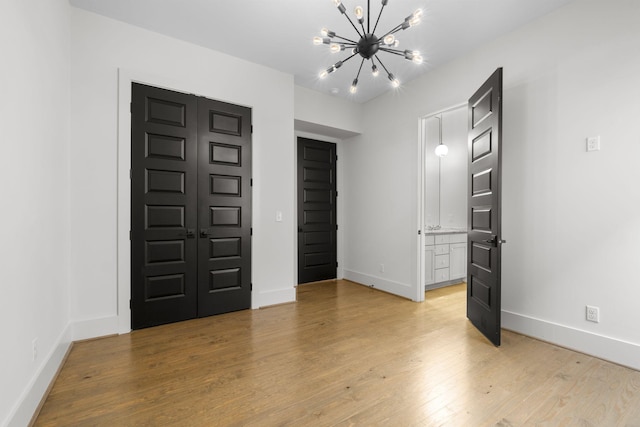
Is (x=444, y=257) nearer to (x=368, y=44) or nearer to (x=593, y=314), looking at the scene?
(x=593, y=314)

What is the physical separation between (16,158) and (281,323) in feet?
8.44

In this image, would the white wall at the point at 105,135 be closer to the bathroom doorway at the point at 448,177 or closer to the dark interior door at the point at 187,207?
the dark interior door at the point at 187,207

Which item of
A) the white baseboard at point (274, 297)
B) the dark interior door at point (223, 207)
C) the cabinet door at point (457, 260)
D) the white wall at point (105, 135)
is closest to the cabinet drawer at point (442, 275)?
the cabinet door at point (457, 260)

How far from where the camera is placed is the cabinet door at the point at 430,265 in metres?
4.71

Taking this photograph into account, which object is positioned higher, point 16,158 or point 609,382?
point 16,158

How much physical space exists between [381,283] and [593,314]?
2625mm

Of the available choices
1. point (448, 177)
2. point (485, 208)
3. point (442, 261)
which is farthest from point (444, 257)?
point (485, 208)

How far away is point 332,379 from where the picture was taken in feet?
6.98

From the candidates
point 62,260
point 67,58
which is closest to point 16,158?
point 62,260

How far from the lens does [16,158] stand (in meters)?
1.62

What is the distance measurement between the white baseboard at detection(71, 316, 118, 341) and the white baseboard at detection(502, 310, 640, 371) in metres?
4.02

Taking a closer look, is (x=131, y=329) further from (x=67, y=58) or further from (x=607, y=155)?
(x=607, y=155)

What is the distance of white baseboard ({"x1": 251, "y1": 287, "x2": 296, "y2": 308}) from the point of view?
3.78m

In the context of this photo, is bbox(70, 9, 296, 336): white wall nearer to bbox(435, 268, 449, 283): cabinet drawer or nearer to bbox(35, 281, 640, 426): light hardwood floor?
bbox(35, 281, 640, 426): light hardwood floor
